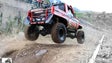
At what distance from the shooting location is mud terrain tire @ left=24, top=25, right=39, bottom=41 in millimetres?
18469

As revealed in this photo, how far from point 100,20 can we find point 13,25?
3001 cm

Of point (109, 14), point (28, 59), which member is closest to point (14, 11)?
point (28, 59)

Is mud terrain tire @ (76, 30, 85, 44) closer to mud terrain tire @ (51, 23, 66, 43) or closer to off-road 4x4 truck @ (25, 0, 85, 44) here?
off-road 4x4 truck @ (25, 0, 85, 44)

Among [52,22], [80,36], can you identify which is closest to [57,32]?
[52,22]

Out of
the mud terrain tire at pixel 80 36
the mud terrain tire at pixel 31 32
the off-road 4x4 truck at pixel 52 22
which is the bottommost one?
the mud terrain tire at pixel 80 36

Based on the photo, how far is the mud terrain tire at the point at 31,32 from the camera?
1847cm

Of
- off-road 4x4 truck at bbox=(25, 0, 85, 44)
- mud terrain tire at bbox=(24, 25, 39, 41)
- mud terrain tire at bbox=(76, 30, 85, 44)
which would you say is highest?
off-road 4x4 truck at bbox=(25, 0, 85, 44)

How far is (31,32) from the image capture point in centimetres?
1864

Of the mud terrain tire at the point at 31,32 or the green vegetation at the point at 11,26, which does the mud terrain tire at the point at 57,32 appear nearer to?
the mud terrain tire at the point at 31,32

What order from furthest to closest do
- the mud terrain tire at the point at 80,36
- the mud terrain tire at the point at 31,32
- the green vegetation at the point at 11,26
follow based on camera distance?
the green vegetation at the point at 11,26 < the mud terrain tire at the point at 80,36 < the mud terrain tire at the point at 31,32

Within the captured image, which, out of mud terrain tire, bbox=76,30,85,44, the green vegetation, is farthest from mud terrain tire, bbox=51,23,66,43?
the green vegetation

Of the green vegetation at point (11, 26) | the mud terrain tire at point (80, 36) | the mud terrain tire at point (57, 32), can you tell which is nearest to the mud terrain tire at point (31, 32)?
the mud terrain tire at point (57, 32)

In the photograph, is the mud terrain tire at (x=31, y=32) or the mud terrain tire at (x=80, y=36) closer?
the mud terrain tire at (x=31, y=32)

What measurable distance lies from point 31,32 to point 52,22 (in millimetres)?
1641
